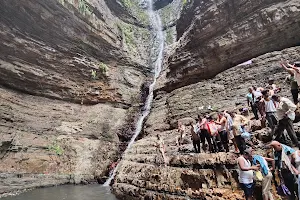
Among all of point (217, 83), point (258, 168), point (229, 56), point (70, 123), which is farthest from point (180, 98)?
point (258, 168)

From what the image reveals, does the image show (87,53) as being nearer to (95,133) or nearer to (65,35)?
(65,35)

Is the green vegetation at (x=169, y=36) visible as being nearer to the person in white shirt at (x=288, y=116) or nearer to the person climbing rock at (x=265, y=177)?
the person in white shirt at (x=288, y=116)

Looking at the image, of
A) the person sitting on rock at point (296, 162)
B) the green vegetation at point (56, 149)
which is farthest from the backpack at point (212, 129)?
the green vegetation at point (56, 149)

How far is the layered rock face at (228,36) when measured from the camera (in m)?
16.8

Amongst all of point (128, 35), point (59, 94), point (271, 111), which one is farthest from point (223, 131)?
point (128, 35)

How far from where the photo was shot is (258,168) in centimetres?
595

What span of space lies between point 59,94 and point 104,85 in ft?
14.9

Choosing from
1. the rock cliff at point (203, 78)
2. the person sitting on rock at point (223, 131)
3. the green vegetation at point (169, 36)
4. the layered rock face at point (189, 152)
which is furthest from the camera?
the green vegetation at point (169, 36)

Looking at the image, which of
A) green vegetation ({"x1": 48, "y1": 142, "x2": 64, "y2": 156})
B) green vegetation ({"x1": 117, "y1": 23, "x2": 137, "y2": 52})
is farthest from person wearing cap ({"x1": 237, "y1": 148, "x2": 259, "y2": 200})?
green vegetation ({"x1": 117, "y1": 23, "x2": 137, "y2": 52})

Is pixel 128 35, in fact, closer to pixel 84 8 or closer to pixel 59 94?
pixel 84 8

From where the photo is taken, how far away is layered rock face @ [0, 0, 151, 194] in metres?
17.1

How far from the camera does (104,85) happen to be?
24.6 m

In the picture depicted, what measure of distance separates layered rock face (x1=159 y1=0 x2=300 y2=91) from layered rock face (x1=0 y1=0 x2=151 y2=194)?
6400mm

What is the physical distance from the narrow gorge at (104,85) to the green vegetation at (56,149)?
0.07 m
